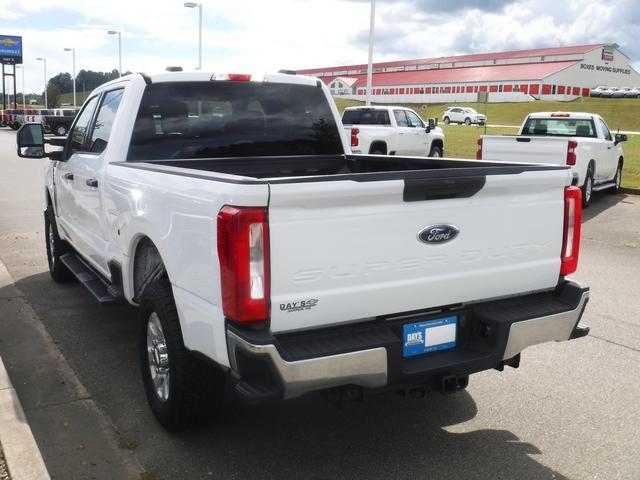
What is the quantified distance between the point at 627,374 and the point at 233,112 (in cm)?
330

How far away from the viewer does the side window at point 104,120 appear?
4957 mm

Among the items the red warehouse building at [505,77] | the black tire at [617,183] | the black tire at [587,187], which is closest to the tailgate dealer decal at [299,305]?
the black tire at [587,187]

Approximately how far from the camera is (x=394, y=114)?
792 inches

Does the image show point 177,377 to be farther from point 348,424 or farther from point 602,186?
point 602,186

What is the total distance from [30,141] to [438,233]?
431 cm

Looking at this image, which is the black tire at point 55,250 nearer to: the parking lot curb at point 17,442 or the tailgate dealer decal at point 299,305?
the parking lot curb at point 17,442

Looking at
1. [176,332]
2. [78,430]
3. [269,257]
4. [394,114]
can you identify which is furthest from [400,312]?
[394,114]

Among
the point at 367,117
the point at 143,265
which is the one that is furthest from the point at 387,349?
the point at 367,117

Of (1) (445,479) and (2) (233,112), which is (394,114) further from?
(1) (445,479)

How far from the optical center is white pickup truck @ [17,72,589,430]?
9.39 ft

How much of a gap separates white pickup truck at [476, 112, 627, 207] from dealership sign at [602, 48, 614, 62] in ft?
318

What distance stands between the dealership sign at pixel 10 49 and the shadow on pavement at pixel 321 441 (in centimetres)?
9785

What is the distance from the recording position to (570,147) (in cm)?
Answer: 1244

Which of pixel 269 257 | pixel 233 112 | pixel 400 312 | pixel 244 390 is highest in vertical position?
pixel 233 112
